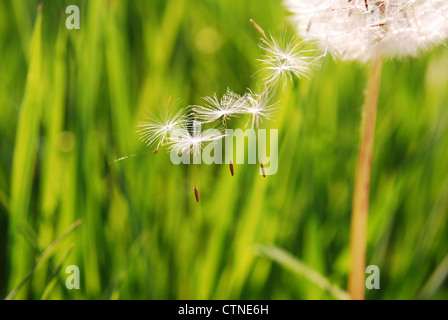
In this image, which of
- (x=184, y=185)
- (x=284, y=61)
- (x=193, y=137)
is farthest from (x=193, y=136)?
(x=184, y=185)

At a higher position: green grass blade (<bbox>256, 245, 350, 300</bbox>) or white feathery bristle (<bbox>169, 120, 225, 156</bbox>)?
white feathery bristle (<bbox>169, 120, 225, 156</bbox>)

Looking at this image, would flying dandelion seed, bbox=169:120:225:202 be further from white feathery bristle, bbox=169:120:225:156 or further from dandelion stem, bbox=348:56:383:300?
dandelion stem, bbox=348:56:383:300

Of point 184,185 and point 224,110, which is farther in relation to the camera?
point 184,185

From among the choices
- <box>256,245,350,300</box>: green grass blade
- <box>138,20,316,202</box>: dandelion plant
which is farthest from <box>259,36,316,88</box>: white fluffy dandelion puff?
<box>256,245,350,300</box>: green grass blade

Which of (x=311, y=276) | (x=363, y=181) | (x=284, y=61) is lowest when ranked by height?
(x=311, y=276)

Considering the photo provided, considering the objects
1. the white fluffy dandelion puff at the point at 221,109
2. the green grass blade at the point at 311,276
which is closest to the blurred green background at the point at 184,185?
the green grass blade at the point at 311,276

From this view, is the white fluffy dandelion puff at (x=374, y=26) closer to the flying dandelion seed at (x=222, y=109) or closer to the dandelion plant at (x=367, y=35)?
the dandelion plant at (x=367, y=35)

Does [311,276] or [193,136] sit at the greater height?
[193,136]

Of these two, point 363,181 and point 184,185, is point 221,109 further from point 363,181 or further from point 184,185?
point 184,185
